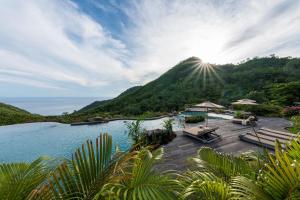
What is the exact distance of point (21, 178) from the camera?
1713mm

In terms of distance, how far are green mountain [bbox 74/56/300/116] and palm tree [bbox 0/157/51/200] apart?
20.7 metres

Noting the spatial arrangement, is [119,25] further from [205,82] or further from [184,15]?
[205,82]

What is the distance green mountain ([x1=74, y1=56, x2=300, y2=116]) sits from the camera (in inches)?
900

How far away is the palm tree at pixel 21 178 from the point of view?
158 cm

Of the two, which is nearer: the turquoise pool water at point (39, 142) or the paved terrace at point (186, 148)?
the paved terrace at point (186, 148)

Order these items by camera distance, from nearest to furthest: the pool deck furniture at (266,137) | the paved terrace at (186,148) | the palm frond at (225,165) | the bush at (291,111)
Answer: the palm frond at (225,165)
the paved terrace at (186,148)
the pool deck furniture at (266,137)
the bush at (291,111)

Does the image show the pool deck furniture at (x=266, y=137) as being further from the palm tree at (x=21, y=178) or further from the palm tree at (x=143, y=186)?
the palm tree at (x=21, y=178)

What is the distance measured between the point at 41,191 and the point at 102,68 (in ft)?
48.1

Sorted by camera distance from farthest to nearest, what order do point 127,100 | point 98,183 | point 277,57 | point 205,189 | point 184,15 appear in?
point 277,57, point 127,100, point 184,15, point 205,189, point 98,183

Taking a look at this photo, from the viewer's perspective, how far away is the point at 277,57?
156 feet

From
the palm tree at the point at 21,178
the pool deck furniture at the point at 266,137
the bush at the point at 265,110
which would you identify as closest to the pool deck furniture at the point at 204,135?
the pool deck furniture at the point at 266,137

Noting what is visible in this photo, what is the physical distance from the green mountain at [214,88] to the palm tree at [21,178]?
2066cm

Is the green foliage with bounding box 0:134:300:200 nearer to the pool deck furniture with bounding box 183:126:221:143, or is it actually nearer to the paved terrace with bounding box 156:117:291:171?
the paved terrace with bounding box 156:117:291:171

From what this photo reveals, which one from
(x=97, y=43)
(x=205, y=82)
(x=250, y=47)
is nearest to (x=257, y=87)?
(x=205, y=82)
